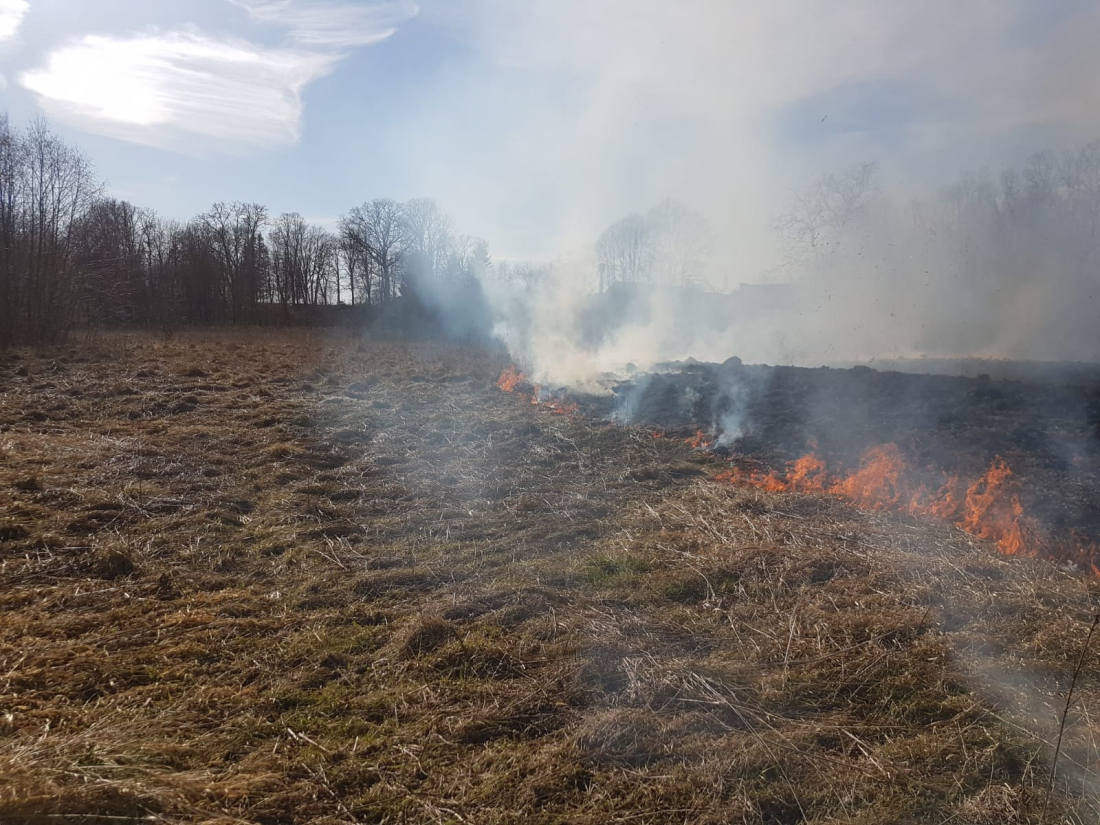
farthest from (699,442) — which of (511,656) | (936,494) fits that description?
(511,656)

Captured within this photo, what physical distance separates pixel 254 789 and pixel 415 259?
35.3 meters

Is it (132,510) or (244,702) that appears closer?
(244,702)

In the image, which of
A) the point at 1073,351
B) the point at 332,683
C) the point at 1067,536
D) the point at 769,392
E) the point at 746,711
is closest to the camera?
the point at 746,711

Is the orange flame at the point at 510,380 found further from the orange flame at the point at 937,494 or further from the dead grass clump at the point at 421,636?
the dead grass clump at the point at 421,636

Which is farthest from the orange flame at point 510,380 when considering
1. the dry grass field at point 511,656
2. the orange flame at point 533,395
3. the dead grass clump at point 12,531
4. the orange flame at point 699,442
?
the dead grass clump at point 12,531

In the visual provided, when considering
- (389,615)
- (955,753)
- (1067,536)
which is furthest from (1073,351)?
(389,615)

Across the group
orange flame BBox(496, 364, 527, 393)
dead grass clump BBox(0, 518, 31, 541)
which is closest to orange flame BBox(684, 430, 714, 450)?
orange flame BBox(496, 364, 527, 393)

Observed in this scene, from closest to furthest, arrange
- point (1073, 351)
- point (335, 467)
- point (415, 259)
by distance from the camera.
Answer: point (335, 467) → point (1073, 351) → point (415, 259)

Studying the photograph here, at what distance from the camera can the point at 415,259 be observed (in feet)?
116

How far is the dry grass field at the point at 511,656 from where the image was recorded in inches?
95.6

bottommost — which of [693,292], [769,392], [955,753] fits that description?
[955,753]

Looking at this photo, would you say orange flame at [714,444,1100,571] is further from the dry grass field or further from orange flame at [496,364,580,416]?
orange flame at [496,364,580,416]

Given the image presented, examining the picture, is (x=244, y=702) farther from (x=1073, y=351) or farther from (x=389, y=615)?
(x=1073, y=351)

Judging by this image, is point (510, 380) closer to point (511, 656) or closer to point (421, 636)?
point (421, 636)
